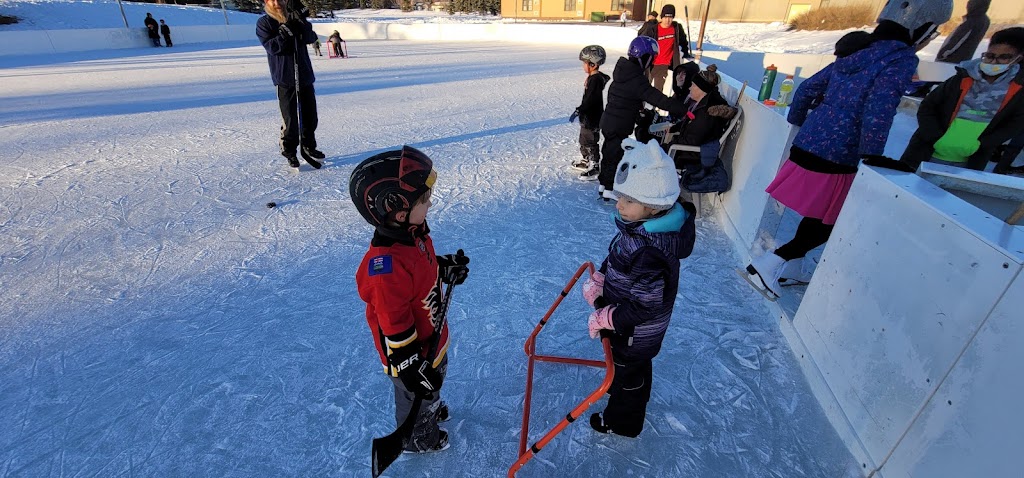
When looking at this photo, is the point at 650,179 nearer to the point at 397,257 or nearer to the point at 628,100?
the point at 397,257

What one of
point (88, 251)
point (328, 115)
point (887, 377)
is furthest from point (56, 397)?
point (328, 115)

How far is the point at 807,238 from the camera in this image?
276 cm

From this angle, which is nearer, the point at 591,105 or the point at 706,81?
the point at 706,81

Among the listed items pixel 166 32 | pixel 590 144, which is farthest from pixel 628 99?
pixel 166 32

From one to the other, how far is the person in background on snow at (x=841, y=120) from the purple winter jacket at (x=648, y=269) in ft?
4.61

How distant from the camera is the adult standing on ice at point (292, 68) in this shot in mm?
4734

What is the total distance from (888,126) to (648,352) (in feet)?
5.57

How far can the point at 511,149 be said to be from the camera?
6359 mm

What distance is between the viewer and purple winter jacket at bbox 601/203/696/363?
1.62m

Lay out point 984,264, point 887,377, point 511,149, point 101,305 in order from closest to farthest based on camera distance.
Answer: point 984,264, point 887,377, point 101,305, point 511,149

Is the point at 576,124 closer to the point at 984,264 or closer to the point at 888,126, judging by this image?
the point at 888,126

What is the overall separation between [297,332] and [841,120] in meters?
3.39

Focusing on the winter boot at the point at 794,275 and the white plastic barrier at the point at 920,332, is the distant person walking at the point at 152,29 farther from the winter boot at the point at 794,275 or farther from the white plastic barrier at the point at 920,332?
the white plastic barrier at the point at 920,332

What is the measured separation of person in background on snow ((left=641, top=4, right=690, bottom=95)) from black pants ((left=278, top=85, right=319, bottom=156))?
607 centimetres
